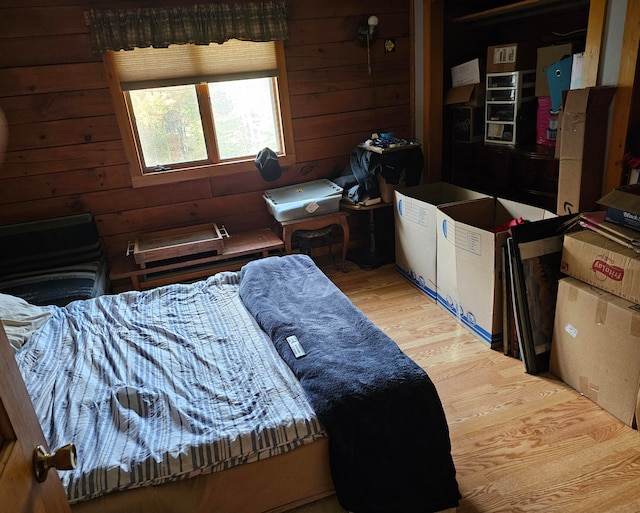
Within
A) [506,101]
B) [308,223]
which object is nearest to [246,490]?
[308,223]

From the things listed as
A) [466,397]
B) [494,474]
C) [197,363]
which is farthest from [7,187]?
[494,474]

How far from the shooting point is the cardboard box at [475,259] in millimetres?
2354

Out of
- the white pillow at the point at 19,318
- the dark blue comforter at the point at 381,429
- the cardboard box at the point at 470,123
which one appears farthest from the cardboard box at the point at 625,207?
the white pillow at the point at 19,318

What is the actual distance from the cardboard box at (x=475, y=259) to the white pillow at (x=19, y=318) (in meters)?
2.15

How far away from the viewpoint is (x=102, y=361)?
1.91 metres

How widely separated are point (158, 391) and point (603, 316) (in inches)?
69.7

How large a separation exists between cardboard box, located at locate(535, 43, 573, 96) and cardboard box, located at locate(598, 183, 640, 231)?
3.99 ft

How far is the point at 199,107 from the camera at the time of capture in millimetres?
3330

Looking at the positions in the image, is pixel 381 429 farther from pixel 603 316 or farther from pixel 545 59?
pixel 545 59

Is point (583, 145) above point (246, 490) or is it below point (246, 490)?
above

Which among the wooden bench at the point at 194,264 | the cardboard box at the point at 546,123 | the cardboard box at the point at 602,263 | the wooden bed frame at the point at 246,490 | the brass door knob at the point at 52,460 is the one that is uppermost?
the cardboard box at the point at 546,123

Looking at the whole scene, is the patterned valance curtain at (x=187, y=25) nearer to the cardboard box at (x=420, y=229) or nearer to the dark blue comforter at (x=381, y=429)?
the cardboard box at (x=420, y=229)

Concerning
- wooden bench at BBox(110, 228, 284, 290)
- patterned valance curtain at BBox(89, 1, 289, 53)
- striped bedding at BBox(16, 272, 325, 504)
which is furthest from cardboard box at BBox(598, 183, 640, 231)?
patterned valance curtain at BBox(89, 1, 289, 53)

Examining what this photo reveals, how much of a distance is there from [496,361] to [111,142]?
2786 millimetres
